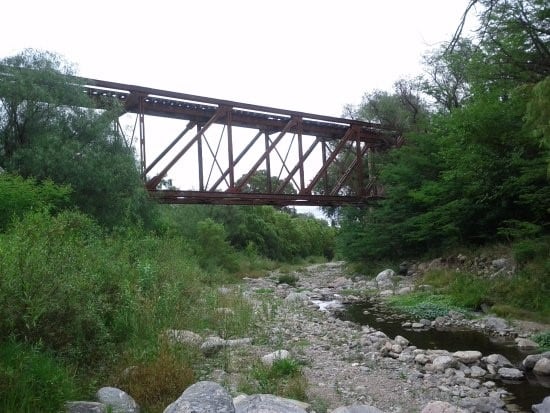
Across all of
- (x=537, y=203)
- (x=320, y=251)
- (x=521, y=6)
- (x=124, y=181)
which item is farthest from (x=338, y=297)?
(x=320, y=251)

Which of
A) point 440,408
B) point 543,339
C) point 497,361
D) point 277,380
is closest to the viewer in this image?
point 440,408

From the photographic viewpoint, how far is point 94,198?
51.7 ft

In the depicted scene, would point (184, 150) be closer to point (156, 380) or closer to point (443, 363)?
point (443, 363)

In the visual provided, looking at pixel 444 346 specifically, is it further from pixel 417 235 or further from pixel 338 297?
pixel 417 235

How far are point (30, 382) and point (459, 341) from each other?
31.4 feet

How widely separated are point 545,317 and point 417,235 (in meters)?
10.4

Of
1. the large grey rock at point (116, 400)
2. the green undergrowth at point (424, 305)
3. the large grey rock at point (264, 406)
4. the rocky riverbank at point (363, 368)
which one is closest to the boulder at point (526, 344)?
the rocky riverbank at point (363, 368)

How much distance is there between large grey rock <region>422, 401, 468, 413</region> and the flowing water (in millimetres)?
1504

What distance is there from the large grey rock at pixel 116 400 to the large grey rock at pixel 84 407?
124 millimetres

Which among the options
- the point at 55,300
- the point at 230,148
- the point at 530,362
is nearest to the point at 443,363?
the point at 530,362

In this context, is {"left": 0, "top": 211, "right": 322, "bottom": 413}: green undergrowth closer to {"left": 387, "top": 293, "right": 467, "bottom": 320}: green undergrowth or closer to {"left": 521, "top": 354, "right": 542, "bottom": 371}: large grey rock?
{"left": 521, "top": 354, "right": 542, "bottom": 371}: large grey rock

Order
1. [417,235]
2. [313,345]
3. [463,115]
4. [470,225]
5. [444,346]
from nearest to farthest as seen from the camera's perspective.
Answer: [313,345], [444,346], [463,115], [470,225], [417,235]

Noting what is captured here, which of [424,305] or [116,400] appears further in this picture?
[424,305]

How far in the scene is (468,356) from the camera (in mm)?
9625
